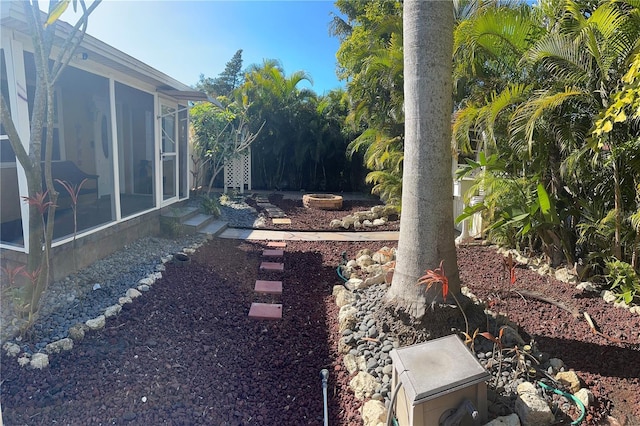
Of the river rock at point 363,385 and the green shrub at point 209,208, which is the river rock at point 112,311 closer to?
the river rock at point 363,385

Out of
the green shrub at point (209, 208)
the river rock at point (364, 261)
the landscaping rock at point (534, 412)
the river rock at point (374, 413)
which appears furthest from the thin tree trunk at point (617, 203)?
the green shrub at point (209, 208)

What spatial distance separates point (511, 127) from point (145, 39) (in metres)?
4.59

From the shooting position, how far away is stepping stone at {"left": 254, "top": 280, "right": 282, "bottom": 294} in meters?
4.39

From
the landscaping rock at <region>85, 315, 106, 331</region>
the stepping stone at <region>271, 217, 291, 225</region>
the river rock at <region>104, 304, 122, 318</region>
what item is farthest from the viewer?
the stepping stone at <region>271, 217, 291, 225</region>

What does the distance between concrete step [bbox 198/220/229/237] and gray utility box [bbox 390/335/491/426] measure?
5236mm

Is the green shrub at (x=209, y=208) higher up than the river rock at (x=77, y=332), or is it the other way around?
the green shrub at (x=209, y=208)

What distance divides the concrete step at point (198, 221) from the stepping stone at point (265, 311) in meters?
3.24

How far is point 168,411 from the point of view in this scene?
237cm

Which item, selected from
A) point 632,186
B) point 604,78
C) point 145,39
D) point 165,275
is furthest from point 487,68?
point 165,275

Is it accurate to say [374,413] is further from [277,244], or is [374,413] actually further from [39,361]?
[277,244]

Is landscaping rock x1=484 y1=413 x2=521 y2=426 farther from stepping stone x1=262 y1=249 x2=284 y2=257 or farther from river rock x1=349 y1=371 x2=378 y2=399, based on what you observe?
stepping stone x1=262 y1=249 x2=284 y2=257

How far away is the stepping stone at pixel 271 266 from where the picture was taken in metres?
5.17

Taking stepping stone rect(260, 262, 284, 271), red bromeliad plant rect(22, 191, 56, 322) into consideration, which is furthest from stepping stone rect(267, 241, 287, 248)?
red bromeliad plant rect(22, 191, 56, 322)

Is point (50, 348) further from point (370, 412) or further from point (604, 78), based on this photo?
point (604, 78)
